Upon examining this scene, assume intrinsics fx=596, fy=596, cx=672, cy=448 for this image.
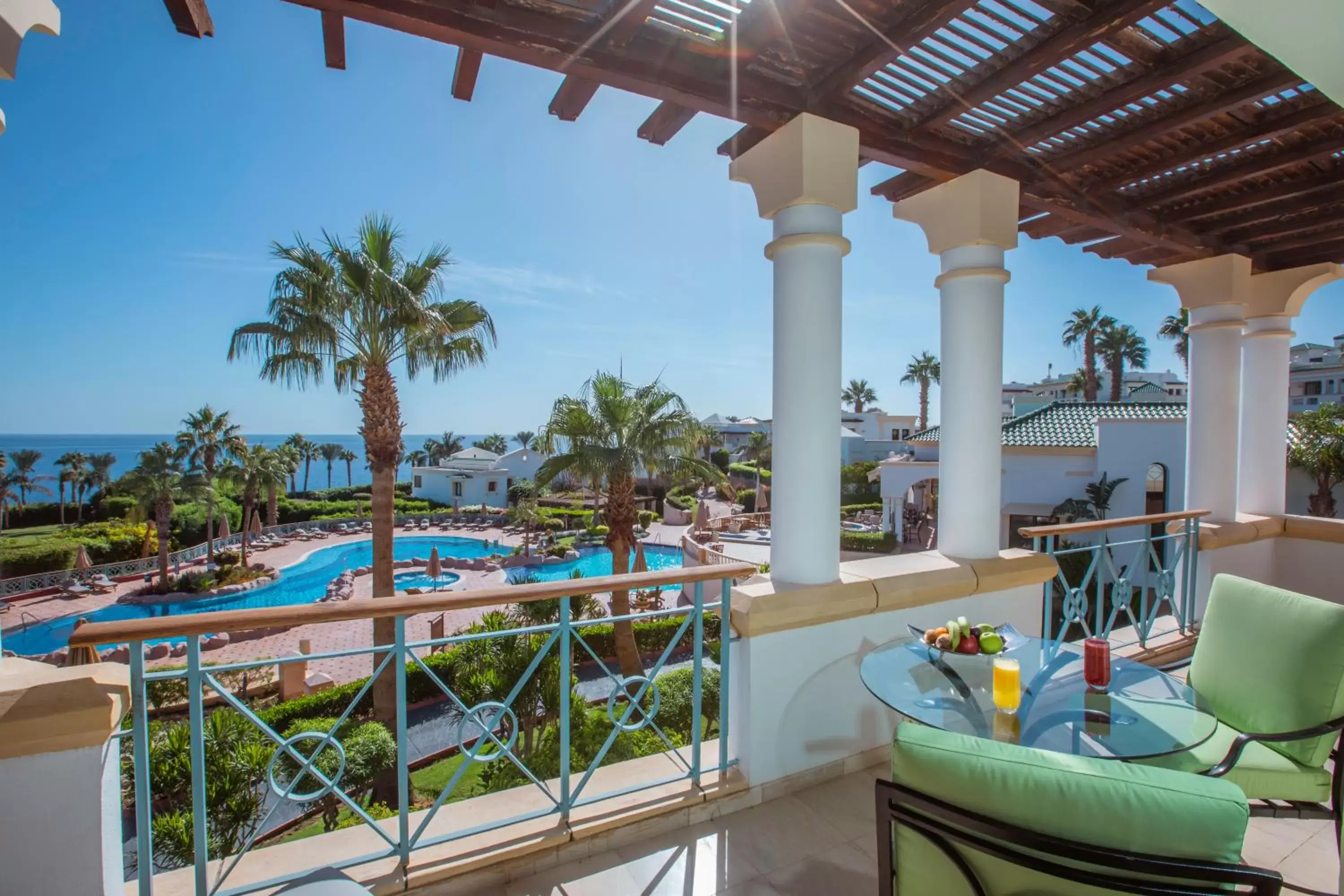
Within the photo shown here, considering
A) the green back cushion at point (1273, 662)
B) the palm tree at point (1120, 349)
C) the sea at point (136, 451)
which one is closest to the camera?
the green back cushion at point (1273, 662)

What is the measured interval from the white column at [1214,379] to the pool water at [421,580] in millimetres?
17762

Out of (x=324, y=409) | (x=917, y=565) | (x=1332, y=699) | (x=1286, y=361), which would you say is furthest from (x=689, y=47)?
(x=324, y=409)

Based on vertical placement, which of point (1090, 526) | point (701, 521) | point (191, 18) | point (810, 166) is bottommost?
point (701, 521)


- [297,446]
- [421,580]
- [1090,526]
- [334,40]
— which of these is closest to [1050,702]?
[1090,526]

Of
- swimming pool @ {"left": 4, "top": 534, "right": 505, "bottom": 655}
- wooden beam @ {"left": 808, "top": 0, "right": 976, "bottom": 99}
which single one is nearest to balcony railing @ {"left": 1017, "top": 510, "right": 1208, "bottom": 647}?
wooden beam @ {"left": 808, "top": 0, "right": 976, "bottom": 99}

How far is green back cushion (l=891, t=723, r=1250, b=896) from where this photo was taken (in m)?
0.91

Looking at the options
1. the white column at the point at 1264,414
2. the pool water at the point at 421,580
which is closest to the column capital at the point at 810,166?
the white column at the point at 1264,414

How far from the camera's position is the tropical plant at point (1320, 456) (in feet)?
37.0

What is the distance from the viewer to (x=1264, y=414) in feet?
15.7

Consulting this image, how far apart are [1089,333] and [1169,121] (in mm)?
29247

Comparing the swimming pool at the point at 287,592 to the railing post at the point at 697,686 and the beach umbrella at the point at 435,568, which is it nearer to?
the beach umbrella at the point at 435,568

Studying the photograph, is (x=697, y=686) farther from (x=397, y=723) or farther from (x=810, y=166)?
(x=810, y=166)

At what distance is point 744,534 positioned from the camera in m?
20.2

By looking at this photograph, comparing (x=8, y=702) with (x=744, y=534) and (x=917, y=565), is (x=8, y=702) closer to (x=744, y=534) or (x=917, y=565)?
(x=917, y=565)
